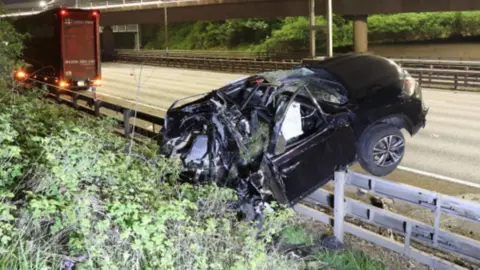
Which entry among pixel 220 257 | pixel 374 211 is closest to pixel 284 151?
pixel 374 211

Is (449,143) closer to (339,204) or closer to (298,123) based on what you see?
(298,123)


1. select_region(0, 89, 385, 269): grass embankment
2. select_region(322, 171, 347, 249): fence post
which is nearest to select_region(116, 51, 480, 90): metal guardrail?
select_region(322, 171, 347, 249): fence post

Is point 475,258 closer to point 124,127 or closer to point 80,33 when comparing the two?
point 124,127

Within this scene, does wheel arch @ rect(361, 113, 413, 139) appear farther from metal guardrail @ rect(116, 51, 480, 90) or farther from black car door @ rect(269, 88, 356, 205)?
metal guardrail @ rect(116, 51, 480, 90)

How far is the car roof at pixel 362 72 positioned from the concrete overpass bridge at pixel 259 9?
18.1 m

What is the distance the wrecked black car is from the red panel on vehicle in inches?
606

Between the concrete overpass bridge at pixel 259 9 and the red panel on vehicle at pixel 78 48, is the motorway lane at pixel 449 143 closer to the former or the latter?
the concrete overpass bridge at pixel 259 9

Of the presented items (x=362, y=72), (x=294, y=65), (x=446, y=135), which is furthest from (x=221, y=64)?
(x=362, y=72)

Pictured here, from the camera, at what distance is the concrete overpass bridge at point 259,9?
30.9 metres

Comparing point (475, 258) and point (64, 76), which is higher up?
point (64, 76)

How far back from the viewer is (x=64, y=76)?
2305cm

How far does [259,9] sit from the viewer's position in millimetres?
41406

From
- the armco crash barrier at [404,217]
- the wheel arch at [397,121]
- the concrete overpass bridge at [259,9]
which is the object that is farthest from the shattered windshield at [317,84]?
the concrete overpass bridge at [259,9]

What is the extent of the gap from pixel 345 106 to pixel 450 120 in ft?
28.8
